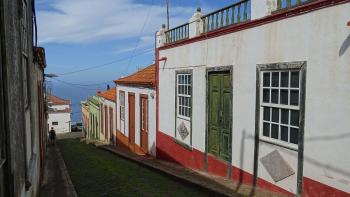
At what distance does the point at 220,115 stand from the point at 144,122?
8.08m

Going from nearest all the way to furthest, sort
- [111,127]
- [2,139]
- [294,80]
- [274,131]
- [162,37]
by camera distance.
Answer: [2,139] → [294,80] → [274,131] → [162,37] → [111,127]

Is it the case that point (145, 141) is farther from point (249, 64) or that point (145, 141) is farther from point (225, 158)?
point (249, 64)

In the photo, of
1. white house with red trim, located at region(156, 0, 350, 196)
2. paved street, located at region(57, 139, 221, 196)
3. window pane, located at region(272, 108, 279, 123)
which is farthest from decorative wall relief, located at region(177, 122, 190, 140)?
window pane, located at region(272, 108, 279, 123)

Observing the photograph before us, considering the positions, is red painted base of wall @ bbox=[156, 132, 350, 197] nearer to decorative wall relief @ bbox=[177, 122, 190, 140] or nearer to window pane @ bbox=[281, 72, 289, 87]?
decorative wall relief @ bbox=[177, 122, 190, 140]

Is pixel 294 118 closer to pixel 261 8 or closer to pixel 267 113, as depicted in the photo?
pixel 267 113

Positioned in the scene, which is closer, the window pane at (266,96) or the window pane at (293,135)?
the window pane at (293,135)

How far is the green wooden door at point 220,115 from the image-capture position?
9.94m

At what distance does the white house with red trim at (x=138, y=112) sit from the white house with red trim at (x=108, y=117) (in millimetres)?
1665

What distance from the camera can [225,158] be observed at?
10203 millimetres

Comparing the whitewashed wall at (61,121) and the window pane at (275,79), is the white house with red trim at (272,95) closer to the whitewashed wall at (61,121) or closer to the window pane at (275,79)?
the window pane at (275,79)

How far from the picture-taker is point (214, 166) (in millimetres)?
10820

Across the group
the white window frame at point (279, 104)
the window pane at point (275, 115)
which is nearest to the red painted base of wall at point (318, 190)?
A: the white window frame at point (279, 104)

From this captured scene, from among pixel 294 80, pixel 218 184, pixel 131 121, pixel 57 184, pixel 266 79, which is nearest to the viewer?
pixel 294 80

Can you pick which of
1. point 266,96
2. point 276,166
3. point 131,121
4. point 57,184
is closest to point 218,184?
point 276,166
